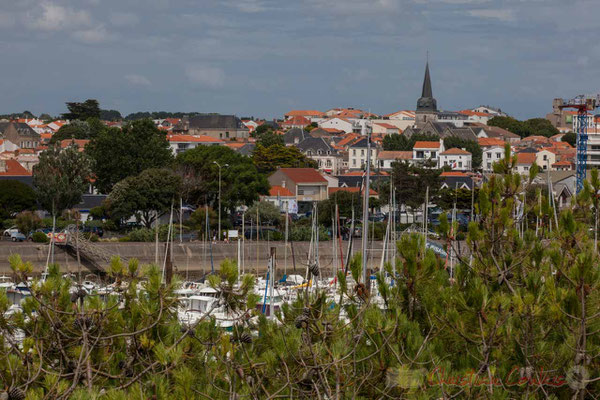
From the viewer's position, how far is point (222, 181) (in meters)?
52.0

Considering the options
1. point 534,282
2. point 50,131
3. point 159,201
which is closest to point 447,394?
point 534,282

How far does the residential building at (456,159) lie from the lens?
94.2m

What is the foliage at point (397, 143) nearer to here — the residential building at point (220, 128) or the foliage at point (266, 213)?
the residential building at point (220, 128)

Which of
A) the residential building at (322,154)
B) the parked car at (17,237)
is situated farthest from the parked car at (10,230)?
the residential building at (322,154)

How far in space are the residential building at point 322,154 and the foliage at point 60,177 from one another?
5126 cm

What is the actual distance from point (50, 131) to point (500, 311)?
13940 centimetres

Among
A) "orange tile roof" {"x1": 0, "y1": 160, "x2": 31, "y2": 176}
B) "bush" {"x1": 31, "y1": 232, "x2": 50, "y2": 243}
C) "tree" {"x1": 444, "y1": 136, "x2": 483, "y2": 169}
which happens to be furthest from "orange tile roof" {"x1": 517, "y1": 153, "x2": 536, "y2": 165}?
"bush" {"x1": 31, "y1": 232, "x2": 50, "y2": 243}

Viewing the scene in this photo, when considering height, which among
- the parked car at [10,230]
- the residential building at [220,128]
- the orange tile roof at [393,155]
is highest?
the residential building at [220,128]

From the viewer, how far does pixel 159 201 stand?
157 feet

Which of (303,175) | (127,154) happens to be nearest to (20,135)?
(303,175)

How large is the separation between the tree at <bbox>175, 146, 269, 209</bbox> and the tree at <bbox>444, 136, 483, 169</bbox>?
47.7 m

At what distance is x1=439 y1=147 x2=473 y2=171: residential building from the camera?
9419 centimetres

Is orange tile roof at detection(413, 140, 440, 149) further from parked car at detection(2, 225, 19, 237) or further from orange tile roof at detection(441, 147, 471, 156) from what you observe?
parked car at detection(2, 225, 19, 237)

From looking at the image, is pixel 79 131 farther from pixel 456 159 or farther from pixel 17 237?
pixel 17 237
